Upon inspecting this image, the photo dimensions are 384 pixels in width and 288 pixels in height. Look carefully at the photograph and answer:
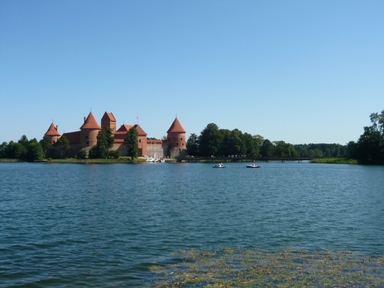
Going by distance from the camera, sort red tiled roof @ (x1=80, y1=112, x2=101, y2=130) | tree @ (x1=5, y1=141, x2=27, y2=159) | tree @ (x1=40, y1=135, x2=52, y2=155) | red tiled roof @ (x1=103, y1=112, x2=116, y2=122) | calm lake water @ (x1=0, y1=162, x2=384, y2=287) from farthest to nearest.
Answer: red tiled roof @ (x1=103, y1=112, x2=116, y2=122) → tree @ (x1=40, y1=135, x2=52, y2=155) → tree @ (x1=5, y1=141, x2=27, y2=159) → red tiled roof @ (x1=80, y1=112, x2=101, y2=130) → calm lake water @ (x1=0, y1=162, x2=384, y2=287)

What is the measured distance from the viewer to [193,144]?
11838 centimetres

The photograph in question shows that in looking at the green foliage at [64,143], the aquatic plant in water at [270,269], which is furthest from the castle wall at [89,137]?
the aquatic plant in water at [270,269]

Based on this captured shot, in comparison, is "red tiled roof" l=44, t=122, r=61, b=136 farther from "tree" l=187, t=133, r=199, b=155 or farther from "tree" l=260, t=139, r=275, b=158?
"tree" l=260, t=139, r=275, b=158

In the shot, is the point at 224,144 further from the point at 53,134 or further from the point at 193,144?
the point at 53,134

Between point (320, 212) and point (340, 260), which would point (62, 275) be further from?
point (320, 212)

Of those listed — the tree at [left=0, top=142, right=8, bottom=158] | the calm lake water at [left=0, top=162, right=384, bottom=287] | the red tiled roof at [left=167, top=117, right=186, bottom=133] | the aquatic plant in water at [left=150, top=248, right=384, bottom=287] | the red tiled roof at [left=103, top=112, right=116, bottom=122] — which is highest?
the red tiled roof at [left=103, top=112, right=116, bottom=122]

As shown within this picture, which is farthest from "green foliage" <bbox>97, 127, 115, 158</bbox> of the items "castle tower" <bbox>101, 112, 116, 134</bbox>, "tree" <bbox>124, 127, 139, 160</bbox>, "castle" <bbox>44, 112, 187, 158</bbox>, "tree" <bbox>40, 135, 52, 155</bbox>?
"tree" <bbox>40, 135, 52, 155</bbox>

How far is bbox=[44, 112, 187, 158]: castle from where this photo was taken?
96.7 meters

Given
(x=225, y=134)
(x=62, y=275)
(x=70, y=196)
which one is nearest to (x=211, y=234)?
(x=62, y=275)

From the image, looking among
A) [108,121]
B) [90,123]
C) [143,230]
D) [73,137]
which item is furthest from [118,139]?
[143,230]

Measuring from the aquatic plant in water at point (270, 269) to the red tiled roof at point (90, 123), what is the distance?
8770cm

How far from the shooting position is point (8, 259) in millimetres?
11492

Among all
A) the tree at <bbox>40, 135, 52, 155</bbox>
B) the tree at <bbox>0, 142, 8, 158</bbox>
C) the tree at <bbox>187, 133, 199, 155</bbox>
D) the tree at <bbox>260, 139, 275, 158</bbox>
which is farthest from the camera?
the tree at <bbox>260, 139, 275, 158</bbox>

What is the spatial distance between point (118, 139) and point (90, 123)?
29.4 ft
